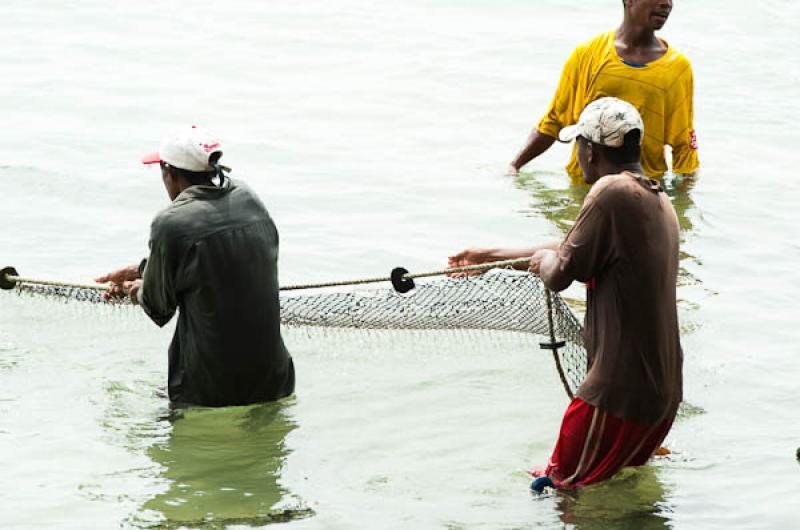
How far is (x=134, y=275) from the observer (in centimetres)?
718

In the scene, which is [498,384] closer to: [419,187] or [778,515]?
[778,515]

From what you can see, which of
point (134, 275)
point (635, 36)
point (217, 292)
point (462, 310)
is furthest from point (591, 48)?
point (217, 292)

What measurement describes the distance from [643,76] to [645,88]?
8cm

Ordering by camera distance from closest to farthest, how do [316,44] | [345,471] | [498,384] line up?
[345,471] < [498,384] < [316,44]

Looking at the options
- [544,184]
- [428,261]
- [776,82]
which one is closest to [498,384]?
[428,261]

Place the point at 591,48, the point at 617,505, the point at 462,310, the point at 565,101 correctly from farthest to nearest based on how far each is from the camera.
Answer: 1. the point at 565,101
2. the point at 591,48
3. the point at 462,310
4. the point at 617,505

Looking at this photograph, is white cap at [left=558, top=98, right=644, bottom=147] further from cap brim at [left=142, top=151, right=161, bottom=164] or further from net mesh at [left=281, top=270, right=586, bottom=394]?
cap brim at [left=142, top=151, right=161, bottom=164]

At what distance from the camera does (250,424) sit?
277 inches

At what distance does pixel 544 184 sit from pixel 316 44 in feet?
17.8

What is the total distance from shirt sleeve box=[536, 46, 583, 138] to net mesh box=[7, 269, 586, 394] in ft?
6.20

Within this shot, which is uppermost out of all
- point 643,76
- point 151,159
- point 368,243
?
point 643,76

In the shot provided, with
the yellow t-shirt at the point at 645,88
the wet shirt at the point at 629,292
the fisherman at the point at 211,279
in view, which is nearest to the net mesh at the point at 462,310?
the fisherman at the point at 211,279

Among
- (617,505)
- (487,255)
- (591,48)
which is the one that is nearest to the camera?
(617,505)

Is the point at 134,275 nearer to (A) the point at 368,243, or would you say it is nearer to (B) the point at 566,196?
(A) the point at 368,243
